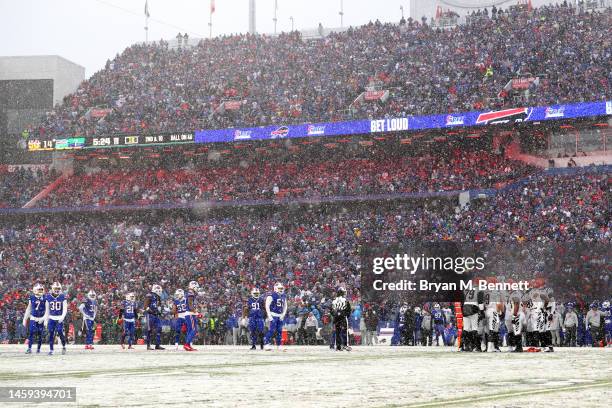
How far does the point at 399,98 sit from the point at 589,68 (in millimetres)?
10627

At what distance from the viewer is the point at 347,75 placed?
56.4 metres

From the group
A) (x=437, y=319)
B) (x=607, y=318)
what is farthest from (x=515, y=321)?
(x=437, y=319)

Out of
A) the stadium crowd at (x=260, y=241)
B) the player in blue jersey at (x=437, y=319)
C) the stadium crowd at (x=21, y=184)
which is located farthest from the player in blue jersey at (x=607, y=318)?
the stadium crowd at (x=21, y=184)

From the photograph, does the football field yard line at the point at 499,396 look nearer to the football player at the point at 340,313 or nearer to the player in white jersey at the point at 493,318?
the player in white jersey at the point at 493,318

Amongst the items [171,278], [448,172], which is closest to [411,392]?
[171,278]

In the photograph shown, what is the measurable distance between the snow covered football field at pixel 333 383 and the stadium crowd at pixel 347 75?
33577 millimetres

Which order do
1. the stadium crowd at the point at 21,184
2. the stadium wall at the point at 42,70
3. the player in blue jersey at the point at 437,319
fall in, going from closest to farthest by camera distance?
1. the player in blue jersey at the point at 437,319
2. the stadium crowd at the point at 21,184
3. the stadium wall at the point at 42,70

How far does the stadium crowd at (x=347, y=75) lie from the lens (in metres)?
49.6

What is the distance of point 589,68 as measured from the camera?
48031 mm

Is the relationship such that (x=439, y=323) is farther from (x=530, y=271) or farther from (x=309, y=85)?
(x=309, y=85)

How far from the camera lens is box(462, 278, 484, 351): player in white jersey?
24.6 meters

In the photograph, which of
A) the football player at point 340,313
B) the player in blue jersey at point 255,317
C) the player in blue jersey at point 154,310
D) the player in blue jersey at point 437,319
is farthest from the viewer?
the player in blue jersey at point 437,319

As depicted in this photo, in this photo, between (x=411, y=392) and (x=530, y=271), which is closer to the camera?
(x=411, y=392)

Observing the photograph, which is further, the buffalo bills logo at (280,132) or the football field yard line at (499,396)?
the buffalo bills logo at (280,132)
